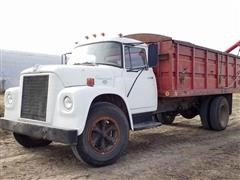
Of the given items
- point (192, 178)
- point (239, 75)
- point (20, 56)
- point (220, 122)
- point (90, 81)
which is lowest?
point (192, 178)

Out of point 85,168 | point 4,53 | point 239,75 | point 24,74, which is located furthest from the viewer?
point 4,53

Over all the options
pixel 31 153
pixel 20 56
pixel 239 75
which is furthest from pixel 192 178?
pixel 20 56

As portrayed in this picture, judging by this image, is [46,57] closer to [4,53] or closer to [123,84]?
[4,53]

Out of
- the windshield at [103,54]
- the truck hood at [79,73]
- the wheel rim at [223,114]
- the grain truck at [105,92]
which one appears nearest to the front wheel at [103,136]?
the grain truck at [105,92]

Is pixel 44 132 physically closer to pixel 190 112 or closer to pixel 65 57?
pixel 65 57

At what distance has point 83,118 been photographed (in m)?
5.81

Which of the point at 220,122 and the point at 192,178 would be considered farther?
the point at 220,122

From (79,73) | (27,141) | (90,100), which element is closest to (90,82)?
(79,73)

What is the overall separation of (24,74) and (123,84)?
182 centimetres

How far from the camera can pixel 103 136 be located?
6.21 metres

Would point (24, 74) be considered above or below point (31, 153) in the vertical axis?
above

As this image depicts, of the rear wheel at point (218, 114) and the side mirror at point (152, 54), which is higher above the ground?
the side mirror at point (152, 54)

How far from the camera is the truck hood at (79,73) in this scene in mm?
6145

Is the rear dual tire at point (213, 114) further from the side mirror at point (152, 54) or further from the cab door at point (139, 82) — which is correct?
the side mirror at point (152, 54)
